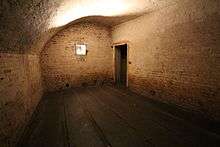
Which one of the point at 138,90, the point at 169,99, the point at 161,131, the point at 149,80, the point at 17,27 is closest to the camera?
the point at 17,27

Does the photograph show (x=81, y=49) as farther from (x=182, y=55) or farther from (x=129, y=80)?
(x=182, y=55)

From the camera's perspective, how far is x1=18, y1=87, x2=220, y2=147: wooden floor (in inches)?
106

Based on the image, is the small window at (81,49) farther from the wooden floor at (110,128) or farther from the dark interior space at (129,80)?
the wooden floor at (110,128)

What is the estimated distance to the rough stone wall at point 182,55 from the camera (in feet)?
11.5

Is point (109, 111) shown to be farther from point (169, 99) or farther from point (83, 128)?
point (169, 99)

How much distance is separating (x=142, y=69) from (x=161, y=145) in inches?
144

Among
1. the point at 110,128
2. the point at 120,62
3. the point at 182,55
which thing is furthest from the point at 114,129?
the point at 120,62

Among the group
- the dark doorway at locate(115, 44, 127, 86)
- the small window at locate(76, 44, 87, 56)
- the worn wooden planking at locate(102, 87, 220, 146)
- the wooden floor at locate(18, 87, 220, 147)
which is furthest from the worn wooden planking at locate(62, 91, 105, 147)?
the dark doorway at locate(115, 44, 127, 86)

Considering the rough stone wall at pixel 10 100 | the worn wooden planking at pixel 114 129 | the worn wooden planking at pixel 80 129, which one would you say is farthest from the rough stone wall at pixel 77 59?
the rough stone wall at pixel 10 100

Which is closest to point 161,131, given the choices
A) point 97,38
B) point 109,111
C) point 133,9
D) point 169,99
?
point 109,111

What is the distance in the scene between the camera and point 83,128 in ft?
10.7

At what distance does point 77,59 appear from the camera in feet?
24.5

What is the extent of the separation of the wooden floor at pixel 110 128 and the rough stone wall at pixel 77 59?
2.49 m

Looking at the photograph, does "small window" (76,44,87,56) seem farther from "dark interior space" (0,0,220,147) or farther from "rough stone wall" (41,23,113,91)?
"dark interior space" (0,0,220,147)
